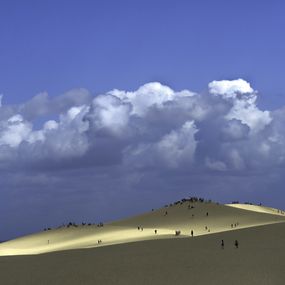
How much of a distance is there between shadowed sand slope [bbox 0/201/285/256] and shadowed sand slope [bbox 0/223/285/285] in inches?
580

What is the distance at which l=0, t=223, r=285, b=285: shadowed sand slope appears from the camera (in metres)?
28.2

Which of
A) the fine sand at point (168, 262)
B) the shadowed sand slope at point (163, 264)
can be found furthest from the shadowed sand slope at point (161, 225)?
the shadowed sand slope at point (163, 264)

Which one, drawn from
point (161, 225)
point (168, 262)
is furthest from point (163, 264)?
point (161, 225)

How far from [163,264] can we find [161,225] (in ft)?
116

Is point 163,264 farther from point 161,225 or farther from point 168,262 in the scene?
point 161,225

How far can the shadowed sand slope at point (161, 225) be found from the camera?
197 feet

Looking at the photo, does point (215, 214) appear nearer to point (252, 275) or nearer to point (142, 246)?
point (142, 246)

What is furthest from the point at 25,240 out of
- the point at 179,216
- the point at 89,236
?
the point at 179,216

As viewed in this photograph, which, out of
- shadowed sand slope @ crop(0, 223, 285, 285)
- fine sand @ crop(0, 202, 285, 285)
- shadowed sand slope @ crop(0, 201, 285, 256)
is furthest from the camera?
shadowed sand slope @ crop(0, 201, 285, 256)

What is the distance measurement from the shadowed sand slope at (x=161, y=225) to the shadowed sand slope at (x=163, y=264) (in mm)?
14732

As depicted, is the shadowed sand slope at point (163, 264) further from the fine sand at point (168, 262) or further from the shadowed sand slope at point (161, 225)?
the shadowed sand slope at point (161, 225)

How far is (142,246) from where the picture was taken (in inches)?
1641

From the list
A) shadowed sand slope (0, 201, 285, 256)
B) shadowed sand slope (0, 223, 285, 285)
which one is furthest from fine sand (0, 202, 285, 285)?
shadowed sand slope (0, 201, 285, 256)

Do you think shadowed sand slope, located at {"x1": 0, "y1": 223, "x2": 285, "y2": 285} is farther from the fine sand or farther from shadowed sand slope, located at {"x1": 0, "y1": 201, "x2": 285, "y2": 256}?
shadowed sand slope, located at {"x1": 0, "y1": 201, "x2": 285, "y2": 256}
